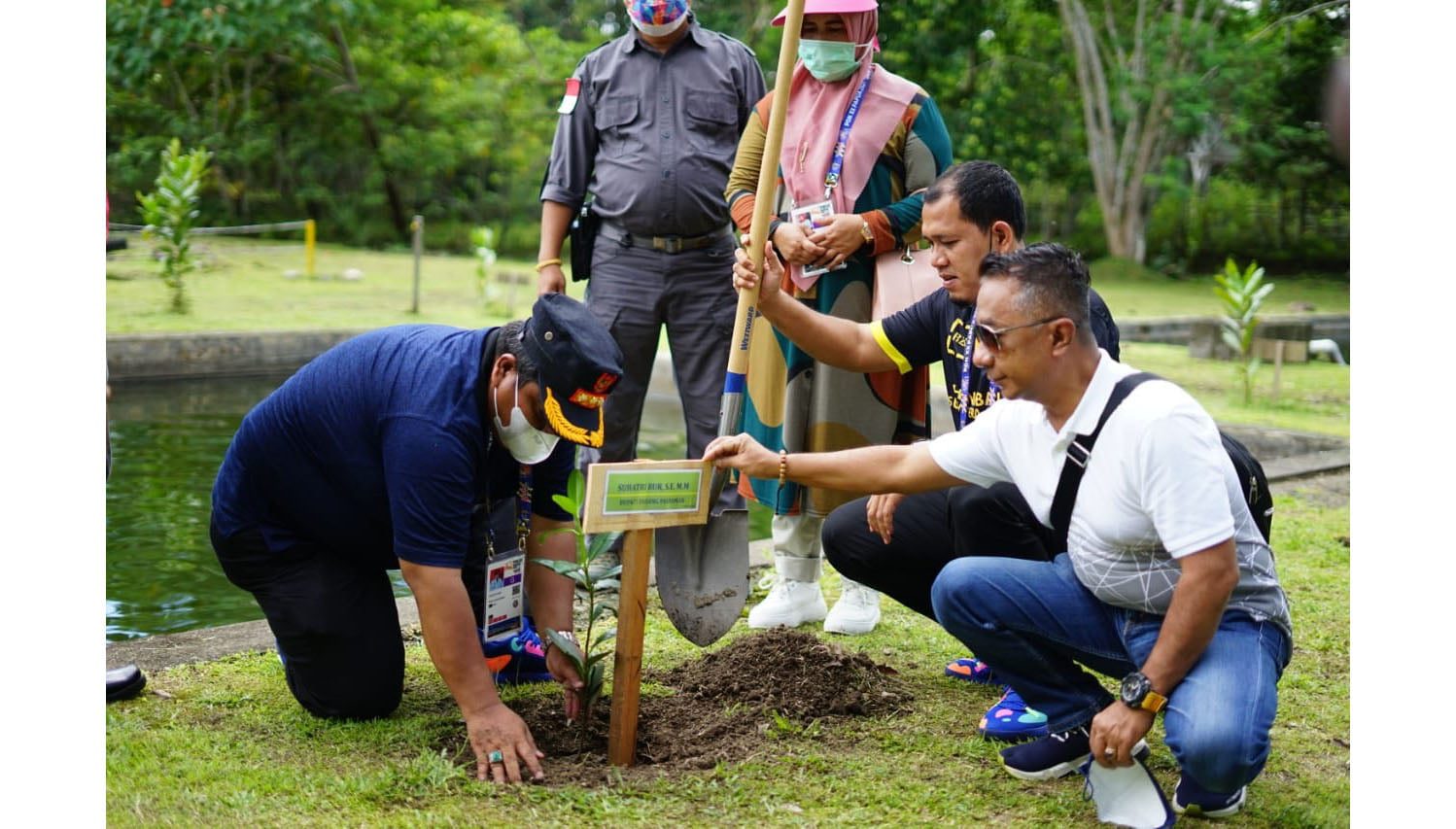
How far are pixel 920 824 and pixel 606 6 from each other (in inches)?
1103

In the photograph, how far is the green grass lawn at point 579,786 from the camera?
8.66 ft

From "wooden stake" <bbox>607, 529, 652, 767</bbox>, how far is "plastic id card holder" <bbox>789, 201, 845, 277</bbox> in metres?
1.25

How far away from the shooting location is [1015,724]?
3.09 meters

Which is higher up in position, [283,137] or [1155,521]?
[283,137]

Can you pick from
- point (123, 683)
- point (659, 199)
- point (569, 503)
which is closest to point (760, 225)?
point (569, 503)

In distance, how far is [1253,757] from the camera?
2.45 m

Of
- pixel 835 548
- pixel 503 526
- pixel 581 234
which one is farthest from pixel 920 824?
pixel 581 234

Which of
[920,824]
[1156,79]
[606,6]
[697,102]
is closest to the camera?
[920,824]

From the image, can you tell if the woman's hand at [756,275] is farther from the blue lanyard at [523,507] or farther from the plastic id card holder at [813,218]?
the blue lanyard at [523,507]

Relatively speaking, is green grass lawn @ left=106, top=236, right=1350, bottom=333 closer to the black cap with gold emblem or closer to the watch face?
the black cap with gold emblem

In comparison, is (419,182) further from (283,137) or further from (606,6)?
(606,6)

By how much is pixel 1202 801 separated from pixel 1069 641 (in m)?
0.38

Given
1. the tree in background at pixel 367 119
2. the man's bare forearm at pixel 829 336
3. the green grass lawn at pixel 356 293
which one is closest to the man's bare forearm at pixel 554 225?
the man's bare forearm at pixel 829 336

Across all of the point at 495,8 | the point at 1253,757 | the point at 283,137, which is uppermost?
the point at 495,8
